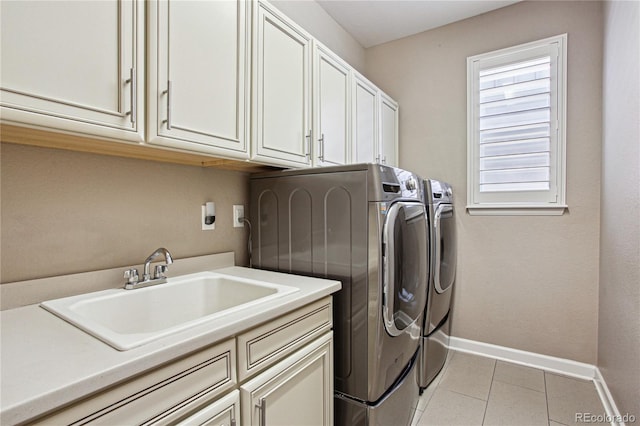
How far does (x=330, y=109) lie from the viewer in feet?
6.39

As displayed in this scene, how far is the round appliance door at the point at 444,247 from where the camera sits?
84.0 inches

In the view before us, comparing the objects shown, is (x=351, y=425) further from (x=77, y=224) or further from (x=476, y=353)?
(x=476, y=353)

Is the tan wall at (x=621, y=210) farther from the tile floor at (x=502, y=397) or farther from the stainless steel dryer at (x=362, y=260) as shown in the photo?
the stainless steel dryer at (x=362, y=260)

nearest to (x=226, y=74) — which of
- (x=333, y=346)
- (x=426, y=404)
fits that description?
(x=333, y=346)

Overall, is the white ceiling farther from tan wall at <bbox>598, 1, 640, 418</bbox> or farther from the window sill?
the window sill

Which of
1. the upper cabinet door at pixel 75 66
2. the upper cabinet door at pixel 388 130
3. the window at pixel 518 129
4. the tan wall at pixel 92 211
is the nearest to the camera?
the upper cabinet door at pixel 75 66

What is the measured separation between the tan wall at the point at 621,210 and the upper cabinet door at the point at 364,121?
56.3 inches

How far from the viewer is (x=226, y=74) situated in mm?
1281

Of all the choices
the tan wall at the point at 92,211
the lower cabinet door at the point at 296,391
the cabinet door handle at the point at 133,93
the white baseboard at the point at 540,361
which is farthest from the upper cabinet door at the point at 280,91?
the white baseboard at the point at 540,361

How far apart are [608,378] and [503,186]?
140 centimetres

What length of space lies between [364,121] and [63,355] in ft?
7.07

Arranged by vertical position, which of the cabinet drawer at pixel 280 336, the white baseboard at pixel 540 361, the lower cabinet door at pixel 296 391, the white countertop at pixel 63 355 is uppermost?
the white countertop at pixel 63 355

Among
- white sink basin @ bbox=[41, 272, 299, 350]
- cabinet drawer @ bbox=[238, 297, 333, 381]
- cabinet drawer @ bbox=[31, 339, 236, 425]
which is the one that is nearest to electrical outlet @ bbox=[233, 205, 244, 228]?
white sink basin @ bbox=[41, 272, 299, 350]

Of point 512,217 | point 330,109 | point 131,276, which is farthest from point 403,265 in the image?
point 512,217
